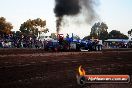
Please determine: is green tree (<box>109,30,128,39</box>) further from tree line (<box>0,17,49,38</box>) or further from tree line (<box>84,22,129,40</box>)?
tree line (<box>0,17,49,38</box>)

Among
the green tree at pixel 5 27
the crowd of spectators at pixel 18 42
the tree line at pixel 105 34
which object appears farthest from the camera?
the tree line at pixel 105 34

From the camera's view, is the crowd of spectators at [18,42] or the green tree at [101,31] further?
the green tree at [101,31]

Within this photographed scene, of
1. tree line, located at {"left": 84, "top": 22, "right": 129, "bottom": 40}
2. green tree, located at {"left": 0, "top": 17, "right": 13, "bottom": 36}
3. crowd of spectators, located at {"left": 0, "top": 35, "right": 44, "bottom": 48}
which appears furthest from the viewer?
tree line, located at {"left": 84, "top": 22, "right": 129, "bottom": 40}

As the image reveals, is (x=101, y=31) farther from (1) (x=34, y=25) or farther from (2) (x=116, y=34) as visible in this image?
(1) (x=34, y=25)

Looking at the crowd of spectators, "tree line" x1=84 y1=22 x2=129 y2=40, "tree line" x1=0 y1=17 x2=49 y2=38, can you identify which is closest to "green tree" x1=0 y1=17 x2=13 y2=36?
"tree line" x1=0 y1=17 x2=49 y2=38

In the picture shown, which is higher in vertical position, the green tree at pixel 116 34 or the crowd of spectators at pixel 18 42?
the green tree at pixel 116 34

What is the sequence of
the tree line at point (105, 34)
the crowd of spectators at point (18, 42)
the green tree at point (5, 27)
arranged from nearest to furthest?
the crowd of spectators at point (18, 42), the green tree at point (5, 27), the tree line at point (105, 34)

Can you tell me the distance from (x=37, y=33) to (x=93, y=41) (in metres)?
48.6

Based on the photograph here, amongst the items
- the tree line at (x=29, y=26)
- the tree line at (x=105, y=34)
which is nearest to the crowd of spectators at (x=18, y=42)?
the tree line at (x=29, y=26)

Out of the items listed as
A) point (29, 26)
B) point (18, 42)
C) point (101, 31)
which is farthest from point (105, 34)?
point (18, 42)

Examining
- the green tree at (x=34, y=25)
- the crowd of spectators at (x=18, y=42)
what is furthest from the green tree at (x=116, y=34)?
the crowd of spectators at (x=18, y=42)

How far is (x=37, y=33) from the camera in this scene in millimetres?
83375

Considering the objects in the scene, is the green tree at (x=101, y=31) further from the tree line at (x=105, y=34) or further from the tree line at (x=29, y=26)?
the tree line at (x=29, y=26)

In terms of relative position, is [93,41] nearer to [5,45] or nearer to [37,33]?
[5,45]
